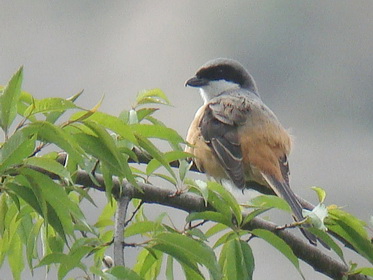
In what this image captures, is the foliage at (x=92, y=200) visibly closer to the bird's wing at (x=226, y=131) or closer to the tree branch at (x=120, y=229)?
the tree branch at (x=120, y=229)

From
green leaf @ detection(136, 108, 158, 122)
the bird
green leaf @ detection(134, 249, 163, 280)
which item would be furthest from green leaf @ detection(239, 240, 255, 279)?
the bird

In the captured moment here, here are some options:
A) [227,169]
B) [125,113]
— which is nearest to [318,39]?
[227,169]

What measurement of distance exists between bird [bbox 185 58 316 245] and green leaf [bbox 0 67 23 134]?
1973 mm

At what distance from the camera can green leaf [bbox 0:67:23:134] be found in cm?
159

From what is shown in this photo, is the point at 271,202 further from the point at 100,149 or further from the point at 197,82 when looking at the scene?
the point at 197,82

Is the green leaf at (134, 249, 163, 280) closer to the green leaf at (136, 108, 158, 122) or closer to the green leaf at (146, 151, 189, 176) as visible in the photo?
the green leaf at (146, 151, 189, 176)

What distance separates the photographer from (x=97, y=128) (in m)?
1.63

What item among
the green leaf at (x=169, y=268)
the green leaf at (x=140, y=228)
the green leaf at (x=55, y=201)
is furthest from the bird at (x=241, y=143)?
the green leaf at (x=55, y=201)

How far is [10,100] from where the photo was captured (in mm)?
1599

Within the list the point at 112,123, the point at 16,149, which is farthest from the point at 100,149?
the point at 16,149

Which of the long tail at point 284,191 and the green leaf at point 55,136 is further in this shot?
the long tail at point 284,191

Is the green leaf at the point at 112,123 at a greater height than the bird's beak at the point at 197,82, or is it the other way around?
the green leaf at the point at 112,123

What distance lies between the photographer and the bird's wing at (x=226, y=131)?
375 cm

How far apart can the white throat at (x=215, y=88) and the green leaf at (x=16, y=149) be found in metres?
3.13
